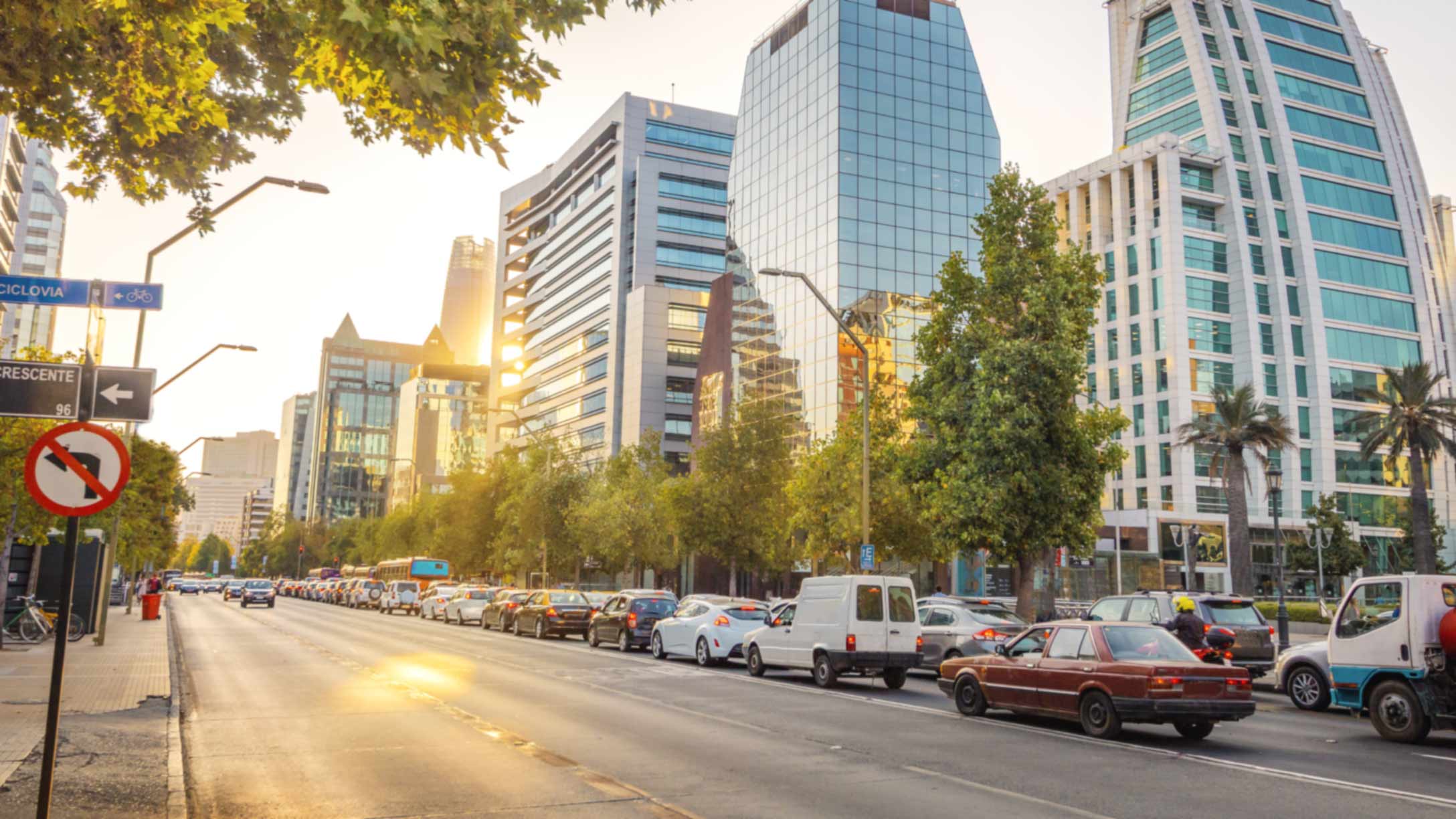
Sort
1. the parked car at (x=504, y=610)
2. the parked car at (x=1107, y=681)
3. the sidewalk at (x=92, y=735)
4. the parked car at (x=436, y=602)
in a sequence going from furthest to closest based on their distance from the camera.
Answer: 1. the parked car at (x=436, y=602)
2. the parked car at (x=504, y=610)
3. the parked car at (x=1107, y=681)
4. the sidewalk at (x=92, y=735)

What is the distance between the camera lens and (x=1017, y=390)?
2670 cm

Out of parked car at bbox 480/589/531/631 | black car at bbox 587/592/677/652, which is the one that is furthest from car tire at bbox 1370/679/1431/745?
parked car at bbox 480/589/531/631

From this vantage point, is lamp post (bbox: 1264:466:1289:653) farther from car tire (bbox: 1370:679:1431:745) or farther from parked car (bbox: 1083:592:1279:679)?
car tire (bbox: 1370:679:1431:745)

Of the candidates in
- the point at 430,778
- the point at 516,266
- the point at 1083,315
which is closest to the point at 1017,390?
the point at 1083,315

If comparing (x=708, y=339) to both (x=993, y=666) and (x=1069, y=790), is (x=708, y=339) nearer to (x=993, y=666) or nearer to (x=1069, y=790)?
(x=993, y=666)

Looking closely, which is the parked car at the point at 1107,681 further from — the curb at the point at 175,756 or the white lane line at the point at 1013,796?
the curb at the point at 175,756

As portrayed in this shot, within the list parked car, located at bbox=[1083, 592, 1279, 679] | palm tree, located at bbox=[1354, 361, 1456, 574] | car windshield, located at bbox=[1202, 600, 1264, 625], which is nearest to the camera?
parked car, located at bbox=[1083, 592, 1279, 679]

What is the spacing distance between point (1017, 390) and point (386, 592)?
1693 inches

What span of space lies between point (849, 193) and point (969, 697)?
5307 centimetres

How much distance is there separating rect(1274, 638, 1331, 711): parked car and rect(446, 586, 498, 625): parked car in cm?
3172

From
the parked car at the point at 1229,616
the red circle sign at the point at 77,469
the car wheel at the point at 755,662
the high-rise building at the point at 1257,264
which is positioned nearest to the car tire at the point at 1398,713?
the parked car at the point at 1229,616

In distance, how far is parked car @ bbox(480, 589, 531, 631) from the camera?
37500 millimetres

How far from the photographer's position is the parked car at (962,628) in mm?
20516

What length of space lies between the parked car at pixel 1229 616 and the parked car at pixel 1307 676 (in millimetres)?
2514
